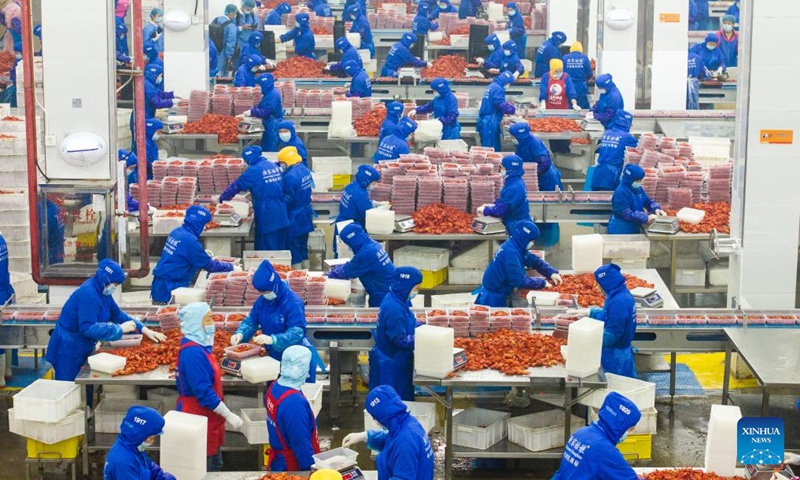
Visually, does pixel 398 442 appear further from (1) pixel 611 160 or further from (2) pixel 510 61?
(2) pixel 510 61

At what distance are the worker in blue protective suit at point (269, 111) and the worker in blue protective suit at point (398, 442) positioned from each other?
10.4 metres

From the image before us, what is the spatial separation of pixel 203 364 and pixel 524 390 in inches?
113

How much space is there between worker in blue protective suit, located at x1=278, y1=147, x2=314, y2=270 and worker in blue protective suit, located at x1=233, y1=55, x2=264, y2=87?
6.07 m

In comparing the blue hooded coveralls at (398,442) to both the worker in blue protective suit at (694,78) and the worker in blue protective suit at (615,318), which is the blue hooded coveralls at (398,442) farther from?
the worker in blue protective suit at (694,78)

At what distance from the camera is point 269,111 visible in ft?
61.1

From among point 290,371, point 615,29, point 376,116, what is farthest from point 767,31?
point 615,29

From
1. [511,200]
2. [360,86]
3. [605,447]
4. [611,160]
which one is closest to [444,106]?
[360,86]

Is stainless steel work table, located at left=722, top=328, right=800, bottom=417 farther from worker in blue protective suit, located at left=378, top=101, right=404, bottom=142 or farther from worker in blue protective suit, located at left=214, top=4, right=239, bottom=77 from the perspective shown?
worker in blue protective suit, located at left=214, top=4, right=239, bottom=77

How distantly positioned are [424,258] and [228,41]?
1271 centimetres

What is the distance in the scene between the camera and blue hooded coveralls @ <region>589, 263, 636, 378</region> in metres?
10.8

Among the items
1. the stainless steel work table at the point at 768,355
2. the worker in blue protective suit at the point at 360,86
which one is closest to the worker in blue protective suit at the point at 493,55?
the worker in blue protective suit at the point at 360,86

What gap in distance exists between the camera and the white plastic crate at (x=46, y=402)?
10352 mm

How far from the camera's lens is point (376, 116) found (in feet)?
62.1

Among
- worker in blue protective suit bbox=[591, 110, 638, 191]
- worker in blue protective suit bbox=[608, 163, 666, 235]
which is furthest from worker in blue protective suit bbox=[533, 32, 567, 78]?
worker in blue protective suit bbox=[608, 163, 666, 235]
